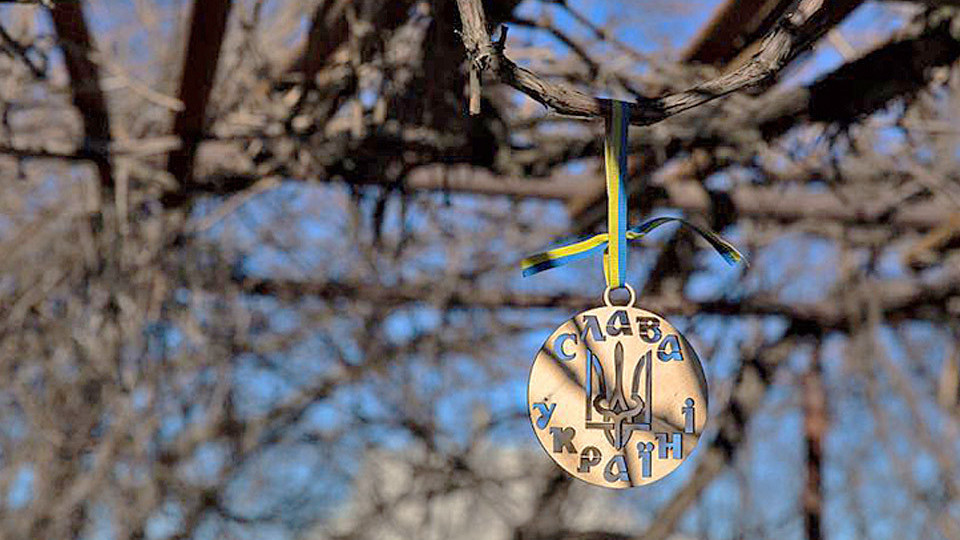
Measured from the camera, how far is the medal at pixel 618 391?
1.13 meters

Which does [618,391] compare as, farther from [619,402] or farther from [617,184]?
[617,184]

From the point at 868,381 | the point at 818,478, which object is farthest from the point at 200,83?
the point at 868,381

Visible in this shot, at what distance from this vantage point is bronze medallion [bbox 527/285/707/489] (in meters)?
1.13

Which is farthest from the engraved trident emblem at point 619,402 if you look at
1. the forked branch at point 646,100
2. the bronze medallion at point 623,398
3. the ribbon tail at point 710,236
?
the forked branch at point 646,100

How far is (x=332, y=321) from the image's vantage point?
420 centimetres

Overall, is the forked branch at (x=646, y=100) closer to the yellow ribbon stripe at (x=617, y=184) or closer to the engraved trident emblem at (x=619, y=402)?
the yellow ribbon stripe at (x=617, y=184)

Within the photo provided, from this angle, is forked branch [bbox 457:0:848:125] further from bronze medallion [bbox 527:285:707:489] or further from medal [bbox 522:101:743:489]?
bronze medallion [bbox 527:285:707:489]

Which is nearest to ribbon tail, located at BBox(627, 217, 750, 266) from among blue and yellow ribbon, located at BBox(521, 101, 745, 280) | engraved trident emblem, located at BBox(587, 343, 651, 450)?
blue and yellow ribbon, located at BBox(521, 101, 745, 280)

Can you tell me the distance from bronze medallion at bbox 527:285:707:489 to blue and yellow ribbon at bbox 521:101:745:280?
0.04 metres

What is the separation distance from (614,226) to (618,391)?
14 centimetres

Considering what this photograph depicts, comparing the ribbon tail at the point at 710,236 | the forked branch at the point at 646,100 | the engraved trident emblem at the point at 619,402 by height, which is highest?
the forked branch at the point at 646,100

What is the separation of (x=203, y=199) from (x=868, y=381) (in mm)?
2162

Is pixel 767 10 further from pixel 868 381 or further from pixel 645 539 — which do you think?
pixel 868 381

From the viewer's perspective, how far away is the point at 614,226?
1143 mm
